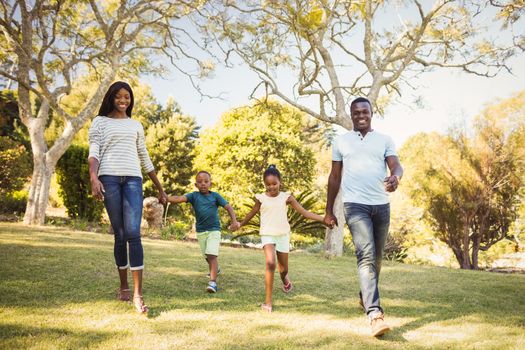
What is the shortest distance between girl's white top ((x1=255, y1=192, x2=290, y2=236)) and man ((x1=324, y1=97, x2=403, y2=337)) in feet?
2.84

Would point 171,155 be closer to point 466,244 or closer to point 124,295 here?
point 466,244

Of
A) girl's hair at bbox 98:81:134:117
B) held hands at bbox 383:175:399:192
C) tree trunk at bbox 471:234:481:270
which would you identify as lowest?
tree trunk at bbox 471:234:481:270

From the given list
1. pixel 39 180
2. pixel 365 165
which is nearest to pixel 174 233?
pixel 39 180

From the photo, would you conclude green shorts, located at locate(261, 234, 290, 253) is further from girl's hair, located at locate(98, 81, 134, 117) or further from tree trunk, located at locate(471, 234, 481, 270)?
tree trunk, located at locate(471, 234, 481, 270)

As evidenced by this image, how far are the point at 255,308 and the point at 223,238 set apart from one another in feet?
26.8

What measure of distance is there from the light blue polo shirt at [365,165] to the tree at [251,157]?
9.89m

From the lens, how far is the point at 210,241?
4.61 meters

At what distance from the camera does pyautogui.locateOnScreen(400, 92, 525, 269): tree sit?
37.0 ft

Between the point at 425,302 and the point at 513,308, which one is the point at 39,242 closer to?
the point at 425,302

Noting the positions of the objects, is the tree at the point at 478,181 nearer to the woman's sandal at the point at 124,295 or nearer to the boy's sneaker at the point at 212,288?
the boy's sneaker at the point at 212,288

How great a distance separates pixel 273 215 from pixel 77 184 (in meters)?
11.0

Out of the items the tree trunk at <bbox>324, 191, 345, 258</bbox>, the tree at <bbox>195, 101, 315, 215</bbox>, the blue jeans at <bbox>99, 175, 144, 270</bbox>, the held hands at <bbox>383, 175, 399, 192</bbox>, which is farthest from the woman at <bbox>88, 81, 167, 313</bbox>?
the tree at <bbox>195, 101, 315, 215</bbox>

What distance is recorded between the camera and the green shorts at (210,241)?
15.0ft

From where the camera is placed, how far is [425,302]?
4301 mm
